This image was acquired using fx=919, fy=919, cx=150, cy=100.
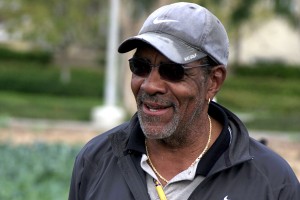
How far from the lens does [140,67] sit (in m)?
2.88

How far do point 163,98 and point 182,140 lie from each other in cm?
19

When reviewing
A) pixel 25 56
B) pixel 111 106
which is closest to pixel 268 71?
pixel 25 56

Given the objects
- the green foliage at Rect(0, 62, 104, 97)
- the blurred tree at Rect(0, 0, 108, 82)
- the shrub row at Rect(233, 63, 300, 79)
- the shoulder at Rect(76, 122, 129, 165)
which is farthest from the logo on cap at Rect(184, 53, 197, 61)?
the shrub row at Rect(233, 63, 300, 79)

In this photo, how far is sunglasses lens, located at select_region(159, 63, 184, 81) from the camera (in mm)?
2816

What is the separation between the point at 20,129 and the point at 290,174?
1552cm

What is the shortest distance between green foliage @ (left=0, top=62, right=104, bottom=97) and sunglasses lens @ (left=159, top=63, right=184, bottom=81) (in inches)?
1225

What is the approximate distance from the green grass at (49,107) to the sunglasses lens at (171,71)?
19026mm

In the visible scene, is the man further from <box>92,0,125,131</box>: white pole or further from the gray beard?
<box>92,0,125,131</box>: white pole

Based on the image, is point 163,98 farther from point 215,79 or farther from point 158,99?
point 215,79

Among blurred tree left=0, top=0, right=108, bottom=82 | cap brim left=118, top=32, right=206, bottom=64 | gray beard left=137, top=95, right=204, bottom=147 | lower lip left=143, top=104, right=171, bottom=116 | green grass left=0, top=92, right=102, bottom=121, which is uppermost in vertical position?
cap brim left=118, top=32, right=206, bottom=64

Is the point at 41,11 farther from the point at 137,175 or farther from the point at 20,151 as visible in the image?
the point at 137,175

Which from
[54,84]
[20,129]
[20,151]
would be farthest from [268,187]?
[54,84]

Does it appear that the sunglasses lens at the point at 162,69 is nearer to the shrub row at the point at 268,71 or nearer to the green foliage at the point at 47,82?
the green foliage at the point at 47,82

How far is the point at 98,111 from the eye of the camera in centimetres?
2167
